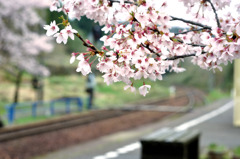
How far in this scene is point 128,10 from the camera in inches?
101

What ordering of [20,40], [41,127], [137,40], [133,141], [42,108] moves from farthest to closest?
[20,40] < [42,108] < [41,127] < [133,141] < [137,40]

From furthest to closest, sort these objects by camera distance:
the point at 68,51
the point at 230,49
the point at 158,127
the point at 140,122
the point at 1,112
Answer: the point at 68,51, the point at 1,112, the point at 140,122, the point at 158,127, the point at 230,49

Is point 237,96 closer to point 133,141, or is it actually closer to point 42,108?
point 133,141

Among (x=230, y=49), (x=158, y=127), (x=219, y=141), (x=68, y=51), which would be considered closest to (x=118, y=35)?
(x=230, y=49)

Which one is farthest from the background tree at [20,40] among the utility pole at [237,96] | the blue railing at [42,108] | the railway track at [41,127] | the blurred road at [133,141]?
the utility pole at [237,96]

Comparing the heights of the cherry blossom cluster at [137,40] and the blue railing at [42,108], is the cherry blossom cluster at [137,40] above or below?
above

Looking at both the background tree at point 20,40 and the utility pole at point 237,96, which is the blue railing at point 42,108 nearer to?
the background tree at point 20,40

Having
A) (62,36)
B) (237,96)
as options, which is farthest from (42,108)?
(62,36)

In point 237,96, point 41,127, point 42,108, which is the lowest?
point 41,127

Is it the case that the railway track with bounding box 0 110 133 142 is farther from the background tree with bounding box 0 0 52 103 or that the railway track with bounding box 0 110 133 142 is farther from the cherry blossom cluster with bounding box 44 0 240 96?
the cherry blossom cluster with bounding box 44 0 240 96

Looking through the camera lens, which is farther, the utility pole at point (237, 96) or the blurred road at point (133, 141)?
the utility pole at point (237, 96)

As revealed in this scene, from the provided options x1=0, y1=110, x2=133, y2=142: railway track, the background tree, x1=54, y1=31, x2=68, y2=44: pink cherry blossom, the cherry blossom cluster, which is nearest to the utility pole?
x1=0, y1=110, x2=133, y2=142: railway track

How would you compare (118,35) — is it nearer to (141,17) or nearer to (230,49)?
(141,17)

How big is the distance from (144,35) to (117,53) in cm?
22
